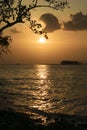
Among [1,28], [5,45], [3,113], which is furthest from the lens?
[5,45]

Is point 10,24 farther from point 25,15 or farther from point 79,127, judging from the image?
point 79,127

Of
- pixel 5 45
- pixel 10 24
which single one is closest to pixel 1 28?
pixel 10 24

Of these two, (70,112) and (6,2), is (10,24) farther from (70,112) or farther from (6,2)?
(70,112)

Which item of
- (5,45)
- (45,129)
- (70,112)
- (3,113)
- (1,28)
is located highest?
(5,45)

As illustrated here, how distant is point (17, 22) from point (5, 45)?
227 inches

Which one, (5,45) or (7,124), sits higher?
(5,45)

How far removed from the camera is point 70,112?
34.5m

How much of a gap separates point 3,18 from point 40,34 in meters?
3.84

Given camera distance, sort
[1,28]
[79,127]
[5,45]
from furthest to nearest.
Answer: [5,45]
[1,28]
[79,127]

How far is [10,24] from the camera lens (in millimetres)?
31172

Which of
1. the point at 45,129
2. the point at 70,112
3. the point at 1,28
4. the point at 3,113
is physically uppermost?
the point at 1,28

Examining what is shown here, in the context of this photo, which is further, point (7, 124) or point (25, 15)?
point (25, 15)

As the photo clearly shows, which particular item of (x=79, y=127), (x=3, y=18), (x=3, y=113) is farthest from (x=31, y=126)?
(x=3, y=18)

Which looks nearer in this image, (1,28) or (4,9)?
(1,28)
